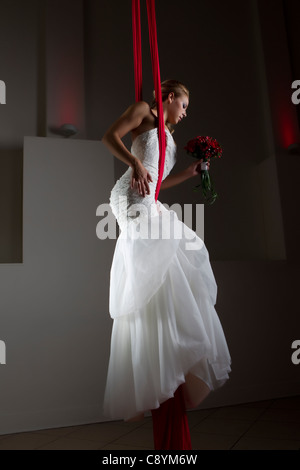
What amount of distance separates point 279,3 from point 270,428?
4525mm

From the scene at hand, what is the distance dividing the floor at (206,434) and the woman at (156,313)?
2.43 ft

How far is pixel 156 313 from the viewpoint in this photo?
67.7 inches

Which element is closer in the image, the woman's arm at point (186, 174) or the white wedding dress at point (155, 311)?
the white wedding dress at point (155, 311)

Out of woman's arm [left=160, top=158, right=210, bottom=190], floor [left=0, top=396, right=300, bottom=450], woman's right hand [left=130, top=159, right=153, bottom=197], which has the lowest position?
floor [left=0, top=396, right=300, bottom=450]

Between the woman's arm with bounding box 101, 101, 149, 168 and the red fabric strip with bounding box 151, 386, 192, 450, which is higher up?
the woman's arm with bounding box 101, 101, 149, 168

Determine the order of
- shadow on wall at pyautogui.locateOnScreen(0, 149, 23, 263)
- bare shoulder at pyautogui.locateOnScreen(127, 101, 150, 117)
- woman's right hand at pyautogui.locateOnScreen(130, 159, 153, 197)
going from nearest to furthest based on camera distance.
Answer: woman's right hand at pyautogui.locateOnScreen(130, 159, 153, 197) < bare shoulder at pyautogui.locateOnScreen(127, 101, 150, 117) < shadow on wall at pyautogui.locateOnScreen(0, 149, 23, 263)

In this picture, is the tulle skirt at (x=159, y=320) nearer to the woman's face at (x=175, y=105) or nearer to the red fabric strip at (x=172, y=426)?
the red fabric strip at (x=172, y=426)

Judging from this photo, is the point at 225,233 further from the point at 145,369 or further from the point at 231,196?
the point at 145,369

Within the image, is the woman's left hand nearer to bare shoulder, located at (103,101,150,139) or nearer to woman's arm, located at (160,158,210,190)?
woman's arm, located at (160,158,210,190)

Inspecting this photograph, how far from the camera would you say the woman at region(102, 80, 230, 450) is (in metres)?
1.64

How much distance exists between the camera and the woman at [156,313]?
1.64m

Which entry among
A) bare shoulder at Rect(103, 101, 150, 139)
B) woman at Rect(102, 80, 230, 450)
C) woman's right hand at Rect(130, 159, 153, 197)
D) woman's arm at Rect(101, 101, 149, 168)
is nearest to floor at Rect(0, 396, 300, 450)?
woman at Rect(102, 80, 230, 450)

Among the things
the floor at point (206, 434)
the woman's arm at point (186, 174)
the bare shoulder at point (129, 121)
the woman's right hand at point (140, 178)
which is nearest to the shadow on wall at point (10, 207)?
the floor at point (206, 434)

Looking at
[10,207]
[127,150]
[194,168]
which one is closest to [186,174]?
[194,168]
